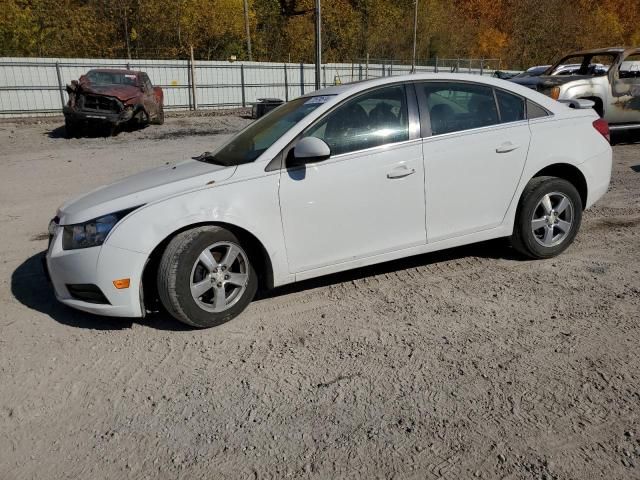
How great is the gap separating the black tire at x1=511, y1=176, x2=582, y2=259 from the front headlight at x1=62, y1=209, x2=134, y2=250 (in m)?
3.12

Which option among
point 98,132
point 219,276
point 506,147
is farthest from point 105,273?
point 98,132

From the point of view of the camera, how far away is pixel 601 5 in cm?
6844

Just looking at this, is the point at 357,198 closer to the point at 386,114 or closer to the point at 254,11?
the point at 386,114

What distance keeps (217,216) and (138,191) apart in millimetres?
604

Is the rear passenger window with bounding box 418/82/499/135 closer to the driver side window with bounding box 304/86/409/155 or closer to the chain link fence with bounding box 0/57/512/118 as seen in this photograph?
the driver side window with bounding box 304/86/409/155

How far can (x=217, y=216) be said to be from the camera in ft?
12.0

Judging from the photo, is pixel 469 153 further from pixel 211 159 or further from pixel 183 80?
pixel 183 80

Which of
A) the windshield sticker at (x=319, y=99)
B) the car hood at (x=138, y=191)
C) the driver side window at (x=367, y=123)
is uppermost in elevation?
the windshield sticker at (x=319, y=99)

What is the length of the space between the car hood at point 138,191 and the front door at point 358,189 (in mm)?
548

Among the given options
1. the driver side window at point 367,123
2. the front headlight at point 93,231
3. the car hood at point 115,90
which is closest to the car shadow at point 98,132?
the car hood at point 115,90

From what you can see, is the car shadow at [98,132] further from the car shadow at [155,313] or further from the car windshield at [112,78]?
the car shadow at [155,313]

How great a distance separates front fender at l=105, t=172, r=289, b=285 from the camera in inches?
140

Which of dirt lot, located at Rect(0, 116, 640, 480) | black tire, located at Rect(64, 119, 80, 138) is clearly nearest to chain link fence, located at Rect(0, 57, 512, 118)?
black tire, located at Rect(64, 119, 80, 138)

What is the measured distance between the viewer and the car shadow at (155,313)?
13.0 feet
